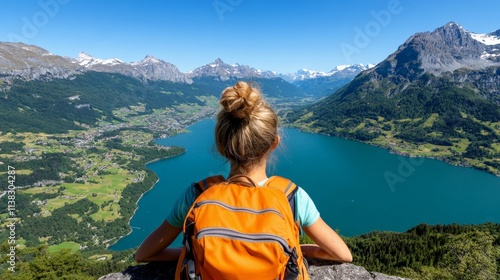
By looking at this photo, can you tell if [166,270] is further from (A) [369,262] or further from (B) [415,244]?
(B) [415,244]

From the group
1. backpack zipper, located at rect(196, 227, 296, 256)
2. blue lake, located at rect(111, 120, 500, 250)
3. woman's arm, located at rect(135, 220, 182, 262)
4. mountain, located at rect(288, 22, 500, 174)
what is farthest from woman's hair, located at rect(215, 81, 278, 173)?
mountain, located at rect(288, 22, 500, 174)

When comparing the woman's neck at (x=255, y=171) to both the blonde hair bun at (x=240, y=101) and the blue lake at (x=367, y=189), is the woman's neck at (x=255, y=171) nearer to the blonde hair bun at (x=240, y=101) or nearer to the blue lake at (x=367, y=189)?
the blonde hair bun at (x=240, y=101)

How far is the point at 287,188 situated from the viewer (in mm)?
2297

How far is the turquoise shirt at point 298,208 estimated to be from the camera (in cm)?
234

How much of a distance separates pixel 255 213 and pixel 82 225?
252ft

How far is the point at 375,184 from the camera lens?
82.9 metres

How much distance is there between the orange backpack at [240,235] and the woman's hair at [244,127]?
0.84ft

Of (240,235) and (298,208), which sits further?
(298,208)

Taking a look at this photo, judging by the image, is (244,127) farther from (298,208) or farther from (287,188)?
(298,208)

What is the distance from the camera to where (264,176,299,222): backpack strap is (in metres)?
2.29

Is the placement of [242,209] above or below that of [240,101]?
below

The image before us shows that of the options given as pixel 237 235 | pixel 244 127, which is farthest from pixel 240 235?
pixel 244 127

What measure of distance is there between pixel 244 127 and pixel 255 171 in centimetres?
39

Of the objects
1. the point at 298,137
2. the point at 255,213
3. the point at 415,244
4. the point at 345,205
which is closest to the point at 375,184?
the point at 345,205
